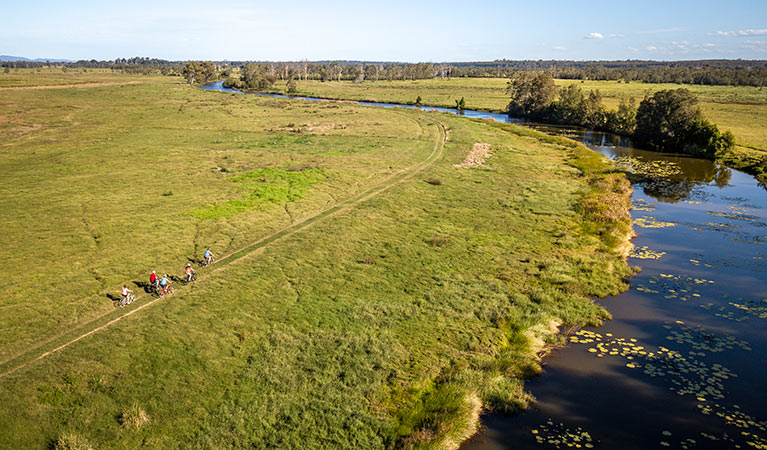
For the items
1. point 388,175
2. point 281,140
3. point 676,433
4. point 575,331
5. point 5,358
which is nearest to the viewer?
Answer: point 676,433

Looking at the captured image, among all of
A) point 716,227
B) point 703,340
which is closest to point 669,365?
point 703,340

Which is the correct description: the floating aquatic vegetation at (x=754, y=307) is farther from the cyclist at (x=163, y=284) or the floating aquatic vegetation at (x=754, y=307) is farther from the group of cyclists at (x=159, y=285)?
the cyclist at (x=163, y=284)

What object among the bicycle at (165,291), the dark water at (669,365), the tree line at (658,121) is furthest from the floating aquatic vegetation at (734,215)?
the bicycle at (165,291)

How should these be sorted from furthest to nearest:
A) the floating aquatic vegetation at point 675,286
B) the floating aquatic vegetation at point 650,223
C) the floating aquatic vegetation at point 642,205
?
the floating aquatic vegetation at point 642,205 < the floating aquatic vegetation at point 650,223 < the floating aquatic vegetation at point 675,286

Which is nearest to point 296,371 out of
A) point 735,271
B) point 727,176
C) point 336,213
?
point 336,213

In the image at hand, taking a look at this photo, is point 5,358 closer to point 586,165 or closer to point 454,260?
point 454,260

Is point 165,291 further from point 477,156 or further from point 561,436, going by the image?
point 477,156
